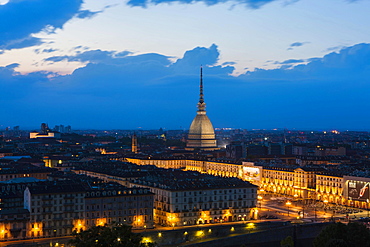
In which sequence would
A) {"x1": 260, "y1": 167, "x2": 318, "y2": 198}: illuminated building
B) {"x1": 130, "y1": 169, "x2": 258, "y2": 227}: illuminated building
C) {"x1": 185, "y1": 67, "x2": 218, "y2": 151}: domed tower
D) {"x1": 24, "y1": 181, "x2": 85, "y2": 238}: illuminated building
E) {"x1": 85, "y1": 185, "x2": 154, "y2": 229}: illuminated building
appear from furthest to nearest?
1. {"x1": 185, "y1": 67, "x2": 218, "y2": 151}: domed tower
2. {"x1": 260, "y1": 167, "x2": 318, "y2": 198}: illuminated building
3. {"x1": 130, "y1": 169, "x2": 258, "y2": 227}: illuminated building
4. {"x1": 85, "y1": 185, "x2": 154, "y2": 229}: illuminated building
5. {"x1": 24, "y1": 181, "x2": 85, "y2": 238}: illuminated building

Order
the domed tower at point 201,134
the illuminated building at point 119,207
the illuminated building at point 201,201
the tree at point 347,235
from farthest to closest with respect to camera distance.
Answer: the domed tower at point 201,134
the illuminated building at point 201,201
the illuminated building at point 119,207
the tree at point 347,235

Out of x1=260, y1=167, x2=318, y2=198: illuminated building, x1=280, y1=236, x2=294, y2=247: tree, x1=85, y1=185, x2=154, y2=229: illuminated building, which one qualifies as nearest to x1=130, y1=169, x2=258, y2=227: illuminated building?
x1=85, y1=185, x2=154, y2=229: illuminated building

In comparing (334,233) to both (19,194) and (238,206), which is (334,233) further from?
(19,194)

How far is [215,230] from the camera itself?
6266 centimetres

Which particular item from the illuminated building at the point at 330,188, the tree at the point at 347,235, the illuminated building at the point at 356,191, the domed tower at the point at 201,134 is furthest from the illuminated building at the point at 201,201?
the domed tower at the point at 201,134

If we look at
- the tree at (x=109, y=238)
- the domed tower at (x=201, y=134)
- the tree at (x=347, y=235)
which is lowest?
the tree at (x=347, y=235)

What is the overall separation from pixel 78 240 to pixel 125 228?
11.8 ft

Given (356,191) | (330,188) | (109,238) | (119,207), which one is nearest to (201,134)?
(330,188)

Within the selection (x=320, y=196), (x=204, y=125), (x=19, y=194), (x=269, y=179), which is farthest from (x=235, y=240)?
(x=204, y=125)

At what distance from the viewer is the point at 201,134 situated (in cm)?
17525

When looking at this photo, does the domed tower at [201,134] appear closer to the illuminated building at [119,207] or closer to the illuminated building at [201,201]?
the illuminated building at [201,201]

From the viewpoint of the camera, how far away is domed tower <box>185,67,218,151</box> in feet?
573

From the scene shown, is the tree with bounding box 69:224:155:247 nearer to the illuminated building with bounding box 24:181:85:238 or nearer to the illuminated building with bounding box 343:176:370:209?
the illuminated building with bounding box 24:181:85:238

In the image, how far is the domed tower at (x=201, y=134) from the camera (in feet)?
573
